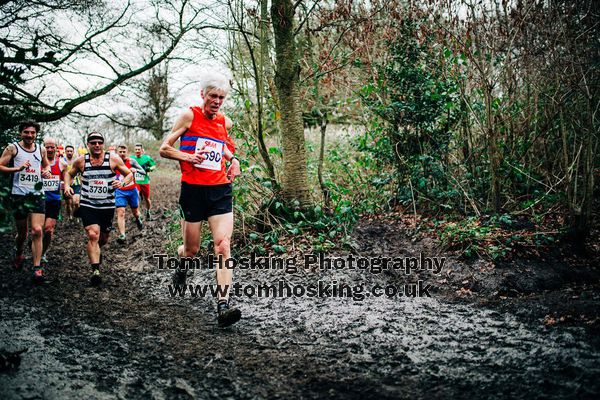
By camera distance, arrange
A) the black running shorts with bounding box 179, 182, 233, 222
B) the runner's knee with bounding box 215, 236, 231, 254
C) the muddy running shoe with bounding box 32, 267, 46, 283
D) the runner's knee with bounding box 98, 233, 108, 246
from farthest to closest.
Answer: the runner's knee with bounding box 98, 233, 108, 246, the muddy running shoe with bounding box 32, 267, 46, 283, the black running shorts with bounding box 179, 182, 233, 222, the runner's knee with bounding box 215, 236, 231, 254

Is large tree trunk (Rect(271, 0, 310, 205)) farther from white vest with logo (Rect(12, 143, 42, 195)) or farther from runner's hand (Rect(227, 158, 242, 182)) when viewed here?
white vest with logo (Rect(12, 143, 42, 195))

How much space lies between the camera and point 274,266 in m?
5.83

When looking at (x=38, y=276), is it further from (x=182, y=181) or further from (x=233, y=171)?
(x=233, y=171)

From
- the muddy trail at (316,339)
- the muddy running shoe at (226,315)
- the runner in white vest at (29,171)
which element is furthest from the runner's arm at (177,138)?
the runner in white vest at (29,171)

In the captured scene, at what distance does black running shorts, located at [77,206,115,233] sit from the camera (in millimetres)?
5727

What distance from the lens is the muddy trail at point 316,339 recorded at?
8.91ft

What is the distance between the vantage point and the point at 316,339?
3646 millimetres

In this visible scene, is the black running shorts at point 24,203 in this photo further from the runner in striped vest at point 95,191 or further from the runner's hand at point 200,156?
the runner in striped vest at point 95,191

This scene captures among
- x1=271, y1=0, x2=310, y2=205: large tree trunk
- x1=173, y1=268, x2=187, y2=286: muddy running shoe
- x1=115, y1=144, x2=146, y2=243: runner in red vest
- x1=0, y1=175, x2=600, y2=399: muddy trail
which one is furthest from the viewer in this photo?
x1=115, y1=144, x2=146, y2=243: runner in red vest

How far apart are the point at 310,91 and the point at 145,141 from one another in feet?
78.2

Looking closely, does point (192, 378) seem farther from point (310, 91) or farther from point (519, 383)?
point (310, 91)

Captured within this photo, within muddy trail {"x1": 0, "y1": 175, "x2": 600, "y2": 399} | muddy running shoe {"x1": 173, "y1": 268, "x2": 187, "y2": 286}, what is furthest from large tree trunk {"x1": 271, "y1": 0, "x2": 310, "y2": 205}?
muddy running shoe {"x1": 173, "y1": 268, "x2": 187, "y2": 286}

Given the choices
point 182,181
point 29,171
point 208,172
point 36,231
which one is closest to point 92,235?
point 36,231

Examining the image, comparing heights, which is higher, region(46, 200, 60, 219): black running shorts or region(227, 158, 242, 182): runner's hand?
region(227, 158, 242, 182): runner's hand
